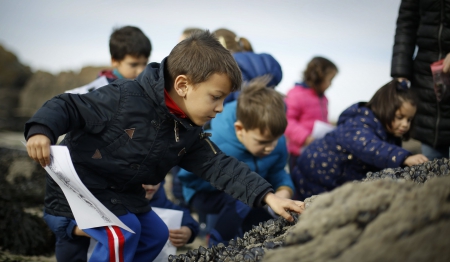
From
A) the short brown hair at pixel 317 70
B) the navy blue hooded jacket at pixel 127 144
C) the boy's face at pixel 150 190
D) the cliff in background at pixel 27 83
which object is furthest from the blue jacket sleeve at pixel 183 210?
the cliff in background at pixel 27 83

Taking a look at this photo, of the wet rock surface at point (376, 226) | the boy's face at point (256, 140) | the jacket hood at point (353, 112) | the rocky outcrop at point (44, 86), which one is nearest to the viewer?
the wet rock surface at point (376, 226)

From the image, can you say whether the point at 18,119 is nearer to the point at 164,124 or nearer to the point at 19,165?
the point at 19,165

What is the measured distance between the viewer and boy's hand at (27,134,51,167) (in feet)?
6.76

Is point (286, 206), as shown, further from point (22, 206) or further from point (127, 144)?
point (22, 206)

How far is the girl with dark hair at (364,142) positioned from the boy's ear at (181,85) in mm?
1748

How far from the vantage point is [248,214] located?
13.2 feet

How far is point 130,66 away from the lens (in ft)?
15.5

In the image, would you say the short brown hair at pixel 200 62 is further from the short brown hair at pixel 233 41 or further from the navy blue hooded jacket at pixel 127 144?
the short brown hair at pixel 233 41

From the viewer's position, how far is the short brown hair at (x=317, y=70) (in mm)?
6469

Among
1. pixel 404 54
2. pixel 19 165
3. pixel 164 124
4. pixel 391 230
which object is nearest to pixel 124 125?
pixel 164 124

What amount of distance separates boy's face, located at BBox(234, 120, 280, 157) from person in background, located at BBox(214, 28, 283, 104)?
0.80 meters

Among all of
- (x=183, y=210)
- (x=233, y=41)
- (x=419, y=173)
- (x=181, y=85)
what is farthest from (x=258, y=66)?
(x=419, y=173)

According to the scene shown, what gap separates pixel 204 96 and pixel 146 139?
393mm

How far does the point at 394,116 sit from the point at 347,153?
511 mm
